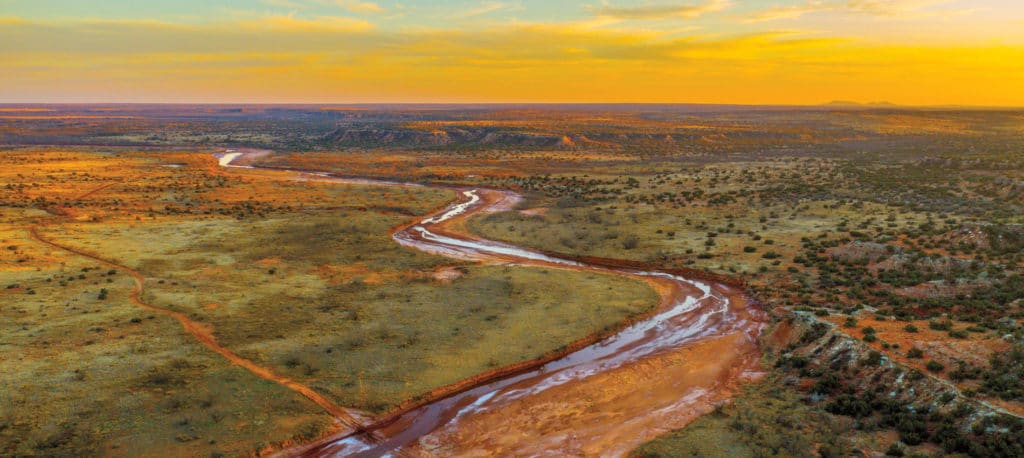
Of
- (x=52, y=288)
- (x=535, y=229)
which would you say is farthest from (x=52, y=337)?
(x=535, y=229)

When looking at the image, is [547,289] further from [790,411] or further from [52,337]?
[52,337]

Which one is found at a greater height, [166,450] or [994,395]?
[994,395]

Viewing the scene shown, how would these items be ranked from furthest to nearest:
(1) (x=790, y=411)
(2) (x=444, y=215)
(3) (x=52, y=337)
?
(2) (x=444, y=215), (3) (x=52, y=337), (1) (x=790, y=411)

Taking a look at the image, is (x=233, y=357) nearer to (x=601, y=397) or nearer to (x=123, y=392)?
(x=123, y=392)

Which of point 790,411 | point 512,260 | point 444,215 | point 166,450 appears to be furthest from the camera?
point 444,215

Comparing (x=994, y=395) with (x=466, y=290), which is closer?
(x=994, y=395)

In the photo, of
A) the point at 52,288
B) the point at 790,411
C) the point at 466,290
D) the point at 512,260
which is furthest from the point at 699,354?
the point at 52,288
